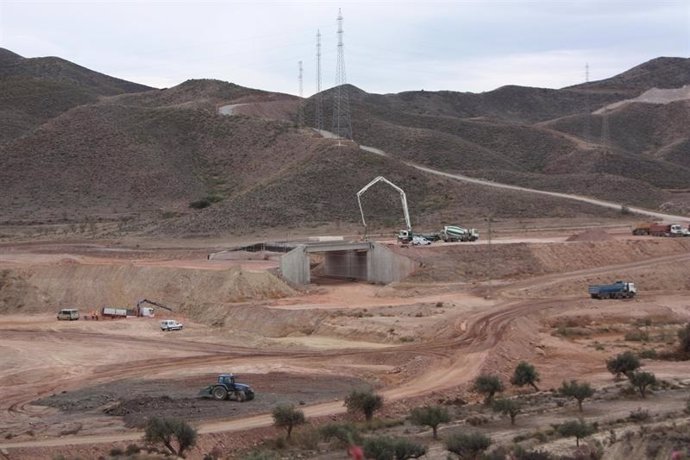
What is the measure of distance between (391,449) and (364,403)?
8.79 metres

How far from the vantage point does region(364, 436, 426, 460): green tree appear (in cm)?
2566

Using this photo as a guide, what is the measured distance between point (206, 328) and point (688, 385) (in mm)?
30680

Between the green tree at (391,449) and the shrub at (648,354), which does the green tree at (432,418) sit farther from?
the shrub at (648,354)

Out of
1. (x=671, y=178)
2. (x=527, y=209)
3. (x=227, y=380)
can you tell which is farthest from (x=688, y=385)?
(x=671, y=178)

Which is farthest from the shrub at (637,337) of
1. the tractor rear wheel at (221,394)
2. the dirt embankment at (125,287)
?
the tractor rear wheel at (221,394)

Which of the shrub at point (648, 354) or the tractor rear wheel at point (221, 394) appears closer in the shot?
the tractor rear wheel at point (221, 394)

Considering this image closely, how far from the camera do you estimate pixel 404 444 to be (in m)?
26.0

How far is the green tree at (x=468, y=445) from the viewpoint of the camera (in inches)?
1045

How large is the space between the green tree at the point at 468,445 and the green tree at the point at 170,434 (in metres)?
8.43

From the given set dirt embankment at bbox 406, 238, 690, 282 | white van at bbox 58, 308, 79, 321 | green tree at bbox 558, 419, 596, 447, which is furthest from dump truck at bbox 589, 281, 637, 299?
white van at bbox 58, 308, 79, 321

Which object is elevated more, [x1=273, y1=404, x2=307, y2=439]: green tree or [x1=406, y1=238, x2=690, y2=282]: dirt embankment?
[x1=406, y1=238, x2=690, y2=282]: dirt embankment

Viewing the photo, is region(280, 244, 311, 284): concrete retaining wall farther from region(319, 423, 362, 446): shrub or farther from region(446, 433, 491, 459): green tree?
region(446, 433, 491, 459): green tree

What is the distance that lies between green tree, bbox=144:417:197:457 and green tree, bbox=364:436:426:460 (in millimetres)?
6485

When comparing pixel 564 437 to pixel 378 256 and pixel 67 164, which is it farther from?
pixel 67 164
